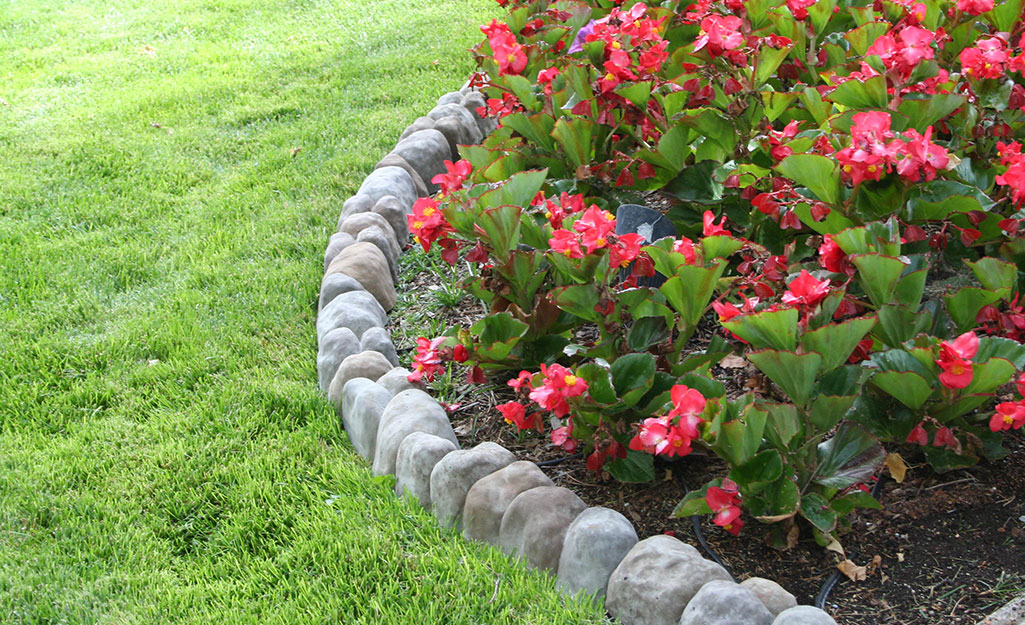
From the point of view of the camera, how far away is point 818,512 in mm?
1861

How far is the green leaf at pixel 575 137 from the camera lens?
274 cm

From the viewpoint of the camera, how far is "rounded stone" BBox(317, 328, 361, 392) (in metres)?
2.83

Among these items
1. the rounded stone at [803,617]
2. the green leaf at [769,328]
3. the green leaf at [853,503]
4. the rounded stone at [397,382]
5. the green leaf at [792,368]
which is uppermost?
the green leaf at [769,328]

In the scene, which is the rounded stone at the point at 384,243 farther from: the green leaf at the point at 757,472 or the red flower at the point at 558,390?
the green leaf at the point at 757,472

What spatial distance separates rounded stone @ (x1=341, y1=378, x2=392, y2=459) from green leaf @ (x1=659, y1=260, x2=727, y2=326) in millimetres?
901

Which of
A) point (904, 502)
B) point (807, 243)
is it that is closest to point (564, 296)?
point (807, 243)

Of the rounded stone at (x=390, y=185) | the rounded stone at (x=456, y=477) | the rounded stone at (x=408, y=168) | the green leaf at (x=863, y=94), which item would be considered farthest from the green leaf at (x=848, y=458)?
the rounded stone at (x=408, y=168)

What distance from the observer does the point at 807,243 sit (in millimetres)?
2346

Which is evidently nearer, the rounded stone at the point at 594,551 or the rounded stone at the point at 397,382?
the rounded stone at the point at 594,551

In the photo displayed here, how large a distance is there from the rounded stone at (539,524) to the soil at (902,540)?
0.18 metres

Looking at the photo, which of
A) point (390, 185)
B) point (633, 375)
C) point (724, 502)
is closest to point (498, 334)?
point (633, 375)

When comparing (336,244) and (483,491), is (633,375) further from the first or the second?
(336,244)

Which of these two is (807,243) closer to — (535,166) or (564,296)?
(564,296)

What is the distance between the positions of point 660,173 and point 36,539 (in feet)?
6.58
